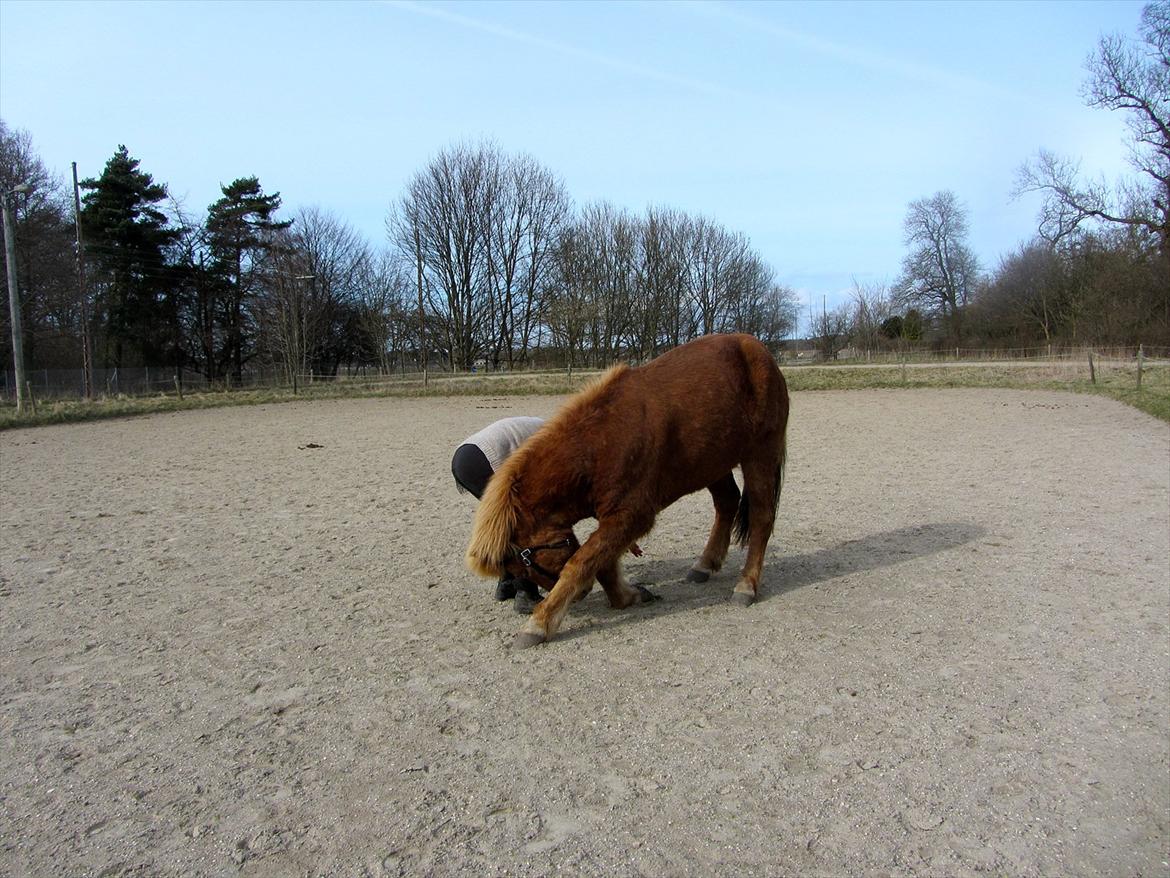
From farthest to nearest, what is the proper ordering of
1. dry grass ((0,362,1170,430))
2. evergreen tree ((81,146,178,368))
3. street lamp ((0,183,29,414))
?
evergreen tree ((81,146,178,368)) → street lamp ((0,183,29,414)) → dry grass ((0,362,1170,430))

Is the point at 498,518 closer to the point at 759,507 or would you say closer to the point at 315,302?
the point at 759,507

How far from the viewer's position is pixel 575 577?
4.50 metres

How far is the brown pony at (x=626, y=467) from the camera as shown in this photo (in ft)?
14.9

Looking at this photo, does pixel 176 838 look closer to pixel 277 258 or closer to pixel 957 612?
pixel 957 612

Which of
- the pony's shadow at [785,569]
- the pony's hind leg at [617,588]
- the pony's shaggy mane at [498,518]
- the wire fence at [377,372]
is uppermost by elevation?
the wire fence at [377,372]

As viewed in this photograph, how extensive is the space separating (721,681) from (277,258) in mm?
47509

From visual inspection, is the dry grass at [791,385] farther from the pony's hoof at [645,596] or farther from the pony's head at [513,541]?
the pony's head at [513,541]

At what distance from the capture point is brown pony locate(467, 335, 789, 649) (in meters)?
4.53

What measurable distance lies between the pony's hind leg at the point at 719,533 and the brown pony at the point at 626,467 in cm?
25

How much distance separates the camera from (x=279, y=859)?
2.55 meters

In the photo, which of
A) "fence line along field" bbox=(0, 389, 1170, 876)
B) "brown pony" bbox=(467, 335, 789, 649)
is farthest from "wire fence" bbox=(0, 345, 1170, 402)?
"brown pony" bbox=(467, 335, 789, 649)

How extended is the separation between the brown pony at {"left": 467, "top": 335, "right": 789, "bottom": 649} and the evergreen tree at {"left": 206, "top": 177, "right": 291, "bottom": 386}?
49649mm

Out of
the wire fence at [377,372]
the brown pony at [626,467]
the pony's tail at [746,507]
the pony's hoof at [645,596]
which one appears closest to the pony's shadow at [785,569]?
the pony's hoof at [645,596]

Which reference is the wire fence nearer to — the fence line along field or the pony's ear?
the fence line along field
